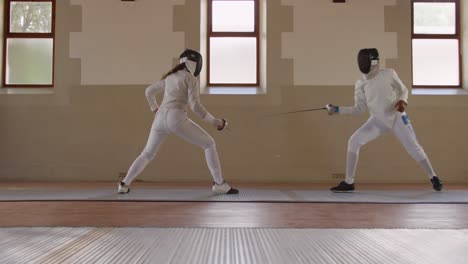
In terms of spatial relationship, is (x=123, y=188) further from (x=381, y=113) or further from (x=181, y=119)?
(x=381, y=113)

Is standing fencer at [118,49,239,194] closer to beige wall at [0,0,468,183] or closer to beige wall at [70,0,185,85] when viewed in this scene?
beige wall at [0,0,468,183]

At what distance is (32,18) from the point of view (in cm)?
492

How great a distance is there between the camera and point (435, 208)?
8.44 feet

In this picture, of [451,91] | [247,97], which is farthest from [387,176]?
[247,97]

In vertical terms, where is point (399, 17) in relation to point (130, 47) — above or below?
above

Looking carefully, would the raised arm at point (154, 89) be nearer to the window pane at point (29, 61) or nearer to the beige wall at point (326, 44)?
the beige wall at point (326, 44)

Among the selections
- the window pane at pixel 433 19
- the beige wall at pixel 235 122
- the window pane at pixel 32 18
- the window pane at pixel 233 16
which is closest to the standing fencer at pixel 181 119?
the beige wall at pixel 235 122

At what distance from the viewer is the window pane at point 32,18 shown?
4910mm

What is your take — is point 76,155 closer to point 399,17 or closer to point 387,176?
point 387,176

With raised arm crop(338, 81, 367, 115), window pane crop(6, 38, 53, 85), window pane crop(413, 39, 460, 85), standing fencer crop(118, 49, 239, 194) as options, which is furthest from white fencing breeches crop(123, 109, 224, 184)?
window pane crop(413, 39, 460, 85)

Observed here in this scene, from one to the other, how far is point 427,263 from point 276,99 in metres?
3.46

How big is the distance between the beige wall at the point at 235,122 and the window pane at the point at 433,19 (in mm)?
390

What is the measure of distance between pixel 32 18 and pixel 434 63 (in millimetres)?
5068

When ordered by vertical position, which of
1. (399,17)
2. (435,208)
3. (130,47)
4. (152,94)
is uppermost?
(399,17)
